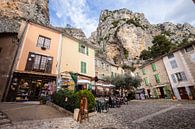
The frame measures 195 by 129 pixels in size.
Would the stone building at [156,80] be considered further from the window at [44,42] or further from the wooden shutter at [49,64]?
the window at [44,42]

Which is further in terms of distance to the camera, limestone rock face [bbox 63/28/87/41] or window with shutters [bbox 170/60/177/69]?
limestone rock face [bbox 63/28/87/41]

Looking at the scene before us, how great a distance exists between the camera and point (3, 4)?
81.0 ft

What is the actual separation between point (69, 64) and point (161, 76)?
20.6m

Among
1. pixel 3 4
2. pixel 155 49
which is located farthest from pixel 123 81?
pixel 3 4

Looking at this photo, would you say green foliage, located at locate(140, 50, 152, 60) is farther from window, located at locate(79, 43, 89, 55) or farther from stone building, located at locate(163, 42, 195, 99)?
window, located at locate(79, 43, 89, 55)

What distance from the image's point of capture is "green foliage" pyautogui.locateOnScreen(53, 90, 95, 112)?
8.70 metres

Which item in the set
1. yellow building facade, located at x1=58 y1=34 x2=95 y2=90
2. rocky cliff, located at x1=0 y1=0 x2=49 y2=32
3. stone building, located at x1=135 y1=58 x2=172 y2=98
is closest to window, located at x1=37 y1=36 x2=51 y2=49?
Result: yellow building facade, located at x1=58 y1=34 x2=95 y2=90

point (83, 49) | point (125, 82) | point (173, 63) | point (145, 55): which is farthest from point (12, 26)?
point (145, 55)

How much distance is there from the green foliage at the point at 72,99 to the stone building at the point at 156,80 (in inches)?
835

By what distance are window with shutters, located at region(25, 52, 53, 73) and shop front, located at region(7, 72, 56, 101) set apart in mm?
641

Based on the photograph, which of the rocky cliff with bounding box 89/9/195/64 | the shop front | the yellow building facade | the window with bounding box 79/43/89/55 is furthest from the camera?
the rocky cliff with bounding box 89/9/195/64

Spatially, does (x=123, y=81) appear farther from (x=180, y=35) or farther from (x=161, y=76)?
(x=180, y=35)

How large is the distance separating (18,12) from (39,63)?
19577 millimetres

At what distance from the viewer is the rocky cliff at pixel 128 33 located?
Answer: 44.9 meters
